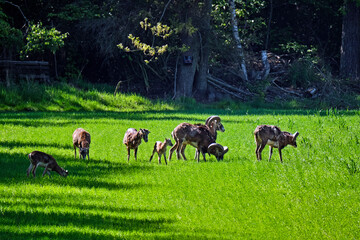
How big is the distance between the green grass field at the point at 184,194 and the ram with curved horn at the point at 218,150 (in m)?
0.30

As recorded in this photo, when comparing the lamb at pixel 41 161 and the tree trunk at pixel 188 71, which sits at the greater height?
the tree trunk at pixel 188 71

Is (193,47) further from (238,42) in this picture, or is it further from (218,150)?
(218,150)

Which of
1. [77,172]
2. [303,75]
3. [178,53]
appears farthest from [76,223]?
[303,75]

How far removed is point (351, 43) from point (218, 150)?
27.0 meters

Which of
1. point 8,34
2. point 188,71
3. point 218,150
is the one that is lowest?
point 218,150

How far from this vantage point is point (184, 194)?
39.1 ft

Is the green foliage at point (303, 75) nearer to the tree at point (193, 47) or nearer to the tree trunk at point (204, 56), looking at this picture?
the tree trunk at point (204, 56)

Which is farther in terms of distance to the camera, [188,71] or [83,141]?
[188,71]

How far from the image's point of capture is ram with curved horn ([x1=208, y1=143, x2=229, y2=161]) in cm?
1530

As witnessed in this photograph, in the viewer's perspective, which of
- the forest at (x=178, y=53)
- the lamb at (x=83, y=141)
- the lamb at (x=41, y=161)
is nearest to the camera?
the lamb at (x=41, y=161)

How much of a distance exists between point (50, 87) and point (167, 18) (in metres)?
8.01

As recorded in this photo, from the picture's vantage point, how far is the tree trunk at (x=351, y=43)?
3947 cm

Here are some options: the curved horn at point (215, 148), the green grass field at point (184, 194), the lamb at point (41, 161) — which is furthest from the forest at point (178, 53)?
the lamb at point (41, 161)

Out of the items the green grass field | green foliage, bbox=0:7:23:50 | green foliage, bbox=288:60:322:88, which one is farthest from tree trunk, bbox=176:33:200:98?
the green grass field
